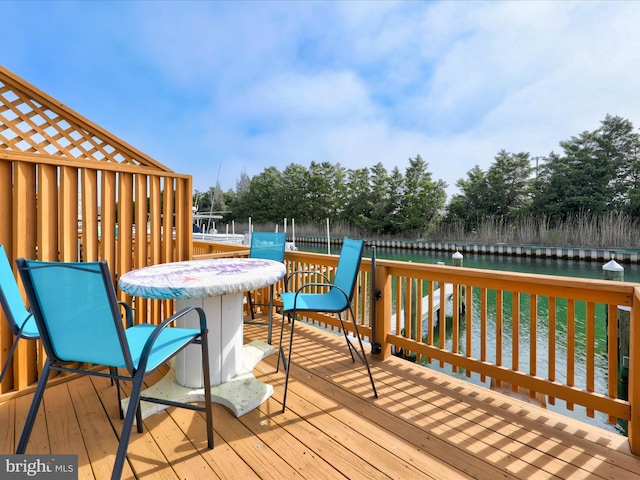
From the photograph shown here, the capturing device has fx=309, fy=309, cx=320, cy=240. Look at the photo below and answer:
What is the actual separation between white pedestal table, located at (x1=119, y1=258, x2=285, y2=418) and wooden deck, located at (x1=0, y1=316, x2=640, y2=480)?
9 centimetres

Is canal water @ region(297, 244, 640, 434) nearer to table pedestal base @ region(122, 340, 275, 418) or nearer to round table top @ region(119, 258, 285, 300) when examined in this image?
table pedestal base @ region(122, 340, 275, 418)

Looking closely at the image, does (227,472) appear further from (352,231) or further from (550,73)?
(352,231)

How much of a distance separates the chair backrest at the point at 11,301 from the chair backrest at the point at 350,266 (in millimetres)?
1778

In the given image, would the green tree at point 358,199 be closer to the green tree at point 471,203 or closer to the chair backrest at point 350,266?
the green tree at point 471,203

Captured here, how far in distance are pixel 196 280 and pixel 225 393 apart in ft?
2.36

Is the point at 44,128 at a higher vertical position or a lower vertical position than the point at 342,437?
higher

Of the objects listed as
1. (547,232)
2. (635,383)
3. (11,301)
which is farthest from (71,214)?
(547,232)

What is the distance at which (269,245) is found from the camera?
3.36 metres

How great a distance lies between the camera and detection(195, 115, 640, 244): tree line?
1667 cm

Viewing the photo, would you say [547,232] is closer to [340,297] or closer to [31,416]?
[340,297]

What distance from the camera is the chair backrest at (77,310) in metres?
1.04

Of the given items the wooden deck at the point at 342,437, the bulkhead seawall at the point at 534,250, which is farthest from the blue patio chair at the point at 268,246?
the bulkhead seawall at the point at 534,250

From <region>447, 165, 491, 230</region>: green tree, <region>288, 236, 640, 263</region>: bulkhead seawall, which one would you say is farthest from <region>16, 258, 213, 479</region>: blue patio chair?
<region>447, 165, 491, 230</region>: green tree

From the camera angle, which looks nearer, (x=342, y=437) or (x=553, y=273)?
(x=342, y=437)
